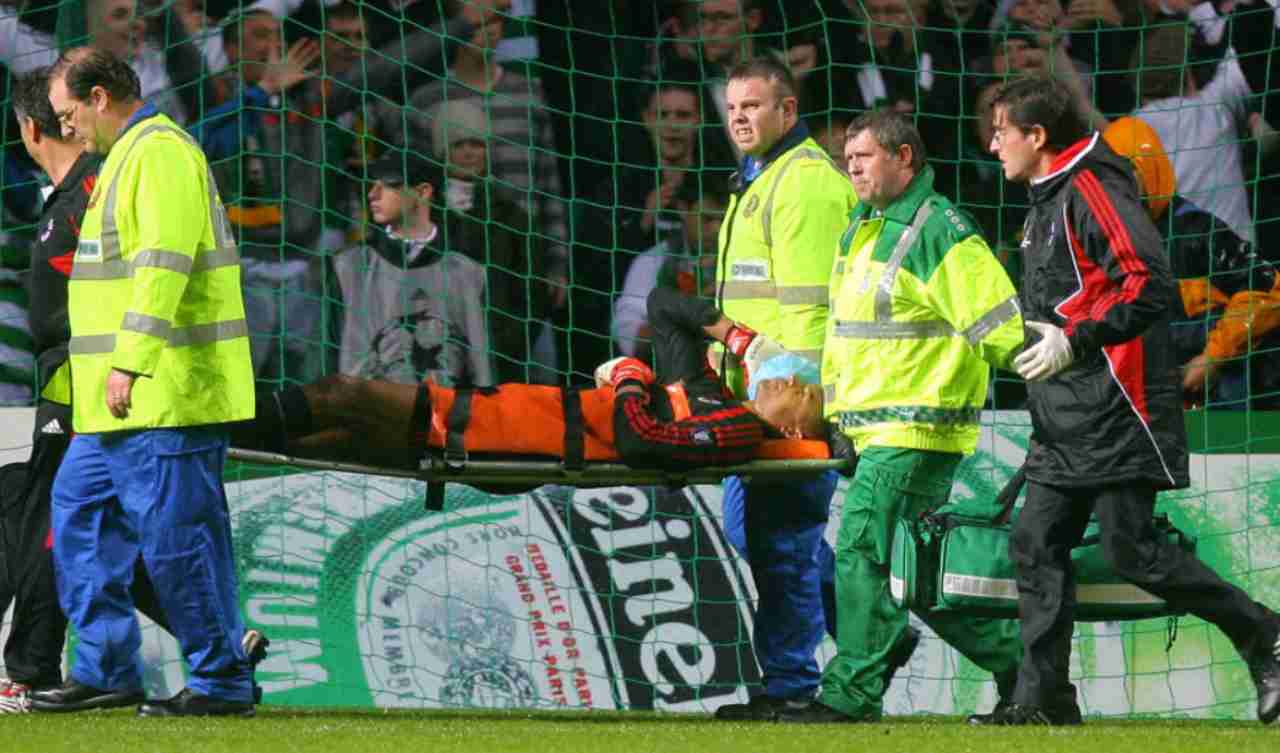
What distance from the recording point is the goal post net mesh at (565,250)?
7.77 m

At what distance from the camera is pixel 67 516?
612 cm

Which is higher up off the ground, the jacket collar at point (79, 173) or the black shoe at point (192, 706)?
the jacket collar at point (79, 173)

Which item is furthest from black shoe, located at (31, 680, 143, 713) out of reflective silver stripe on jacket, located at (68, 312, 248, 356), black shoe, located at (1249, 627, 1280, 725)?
black shoe, located at (1249, 627, 1280, 725)

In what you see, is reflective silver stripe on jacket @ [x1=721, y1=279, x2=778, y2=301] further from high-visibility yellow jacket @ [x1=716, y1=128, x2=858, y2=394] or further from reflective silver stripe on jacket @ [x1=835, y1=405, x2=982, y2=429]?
reflective silver stripe on jacket @ [x1=835, y1=405, x2=982, y2=429]

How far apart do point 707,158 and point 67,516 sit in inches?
129

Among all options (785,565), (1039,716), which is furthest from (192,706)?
(1039,716)

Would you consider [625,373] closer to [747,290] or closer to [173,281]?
[747,290]

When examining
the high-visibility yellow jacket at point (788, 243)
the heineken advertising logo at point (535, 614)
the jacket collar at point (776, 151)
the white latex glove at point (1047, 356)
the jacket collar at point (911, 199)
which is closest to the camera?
the white latex glove at point (1047, 356)

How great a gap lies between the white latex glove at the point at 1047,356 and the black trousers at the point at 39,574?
2495 mm

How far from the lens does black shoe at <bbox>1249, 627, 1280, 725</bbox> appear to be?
5.93m

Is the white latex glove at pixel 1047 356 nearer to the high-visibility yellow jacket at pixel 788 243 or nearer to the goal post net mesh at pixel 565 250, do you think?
the high-visibility yellow jacket at pixel 788 243

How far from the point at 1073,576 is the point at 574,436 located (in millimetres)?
1353

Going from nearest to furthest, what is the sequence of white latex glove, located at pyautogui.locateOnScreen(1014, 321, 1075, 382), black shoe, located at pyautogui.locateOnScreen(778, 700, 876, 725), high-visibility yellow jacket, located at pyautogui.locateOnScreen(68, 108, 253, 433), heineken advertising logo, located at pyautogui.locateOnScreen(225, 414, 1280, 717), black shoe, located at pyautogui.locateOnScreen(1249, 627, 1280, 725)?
white latex glove, located at pyautogui.locateOnScreen(1014, 321, 1075, 382), high-visibility yellow jacket, located at pyautogui.locateOnScreen(68, 108, 253, 433), black shoe, located at pyautogui.locateOnScreen(1249, 627, 1280, 725), black shoe, located at pyautogui.locateOnScreen(778, 700, 876, 725), heineken advertising logo, located at pyautogui.locateOnScreen(225, 414, 1280, 717)

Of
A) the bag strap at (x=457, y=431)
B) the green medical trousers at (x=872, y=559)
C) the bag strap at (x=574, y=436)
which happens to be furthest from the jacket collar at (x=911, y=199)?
the bag strap at (x=457, y=431)
